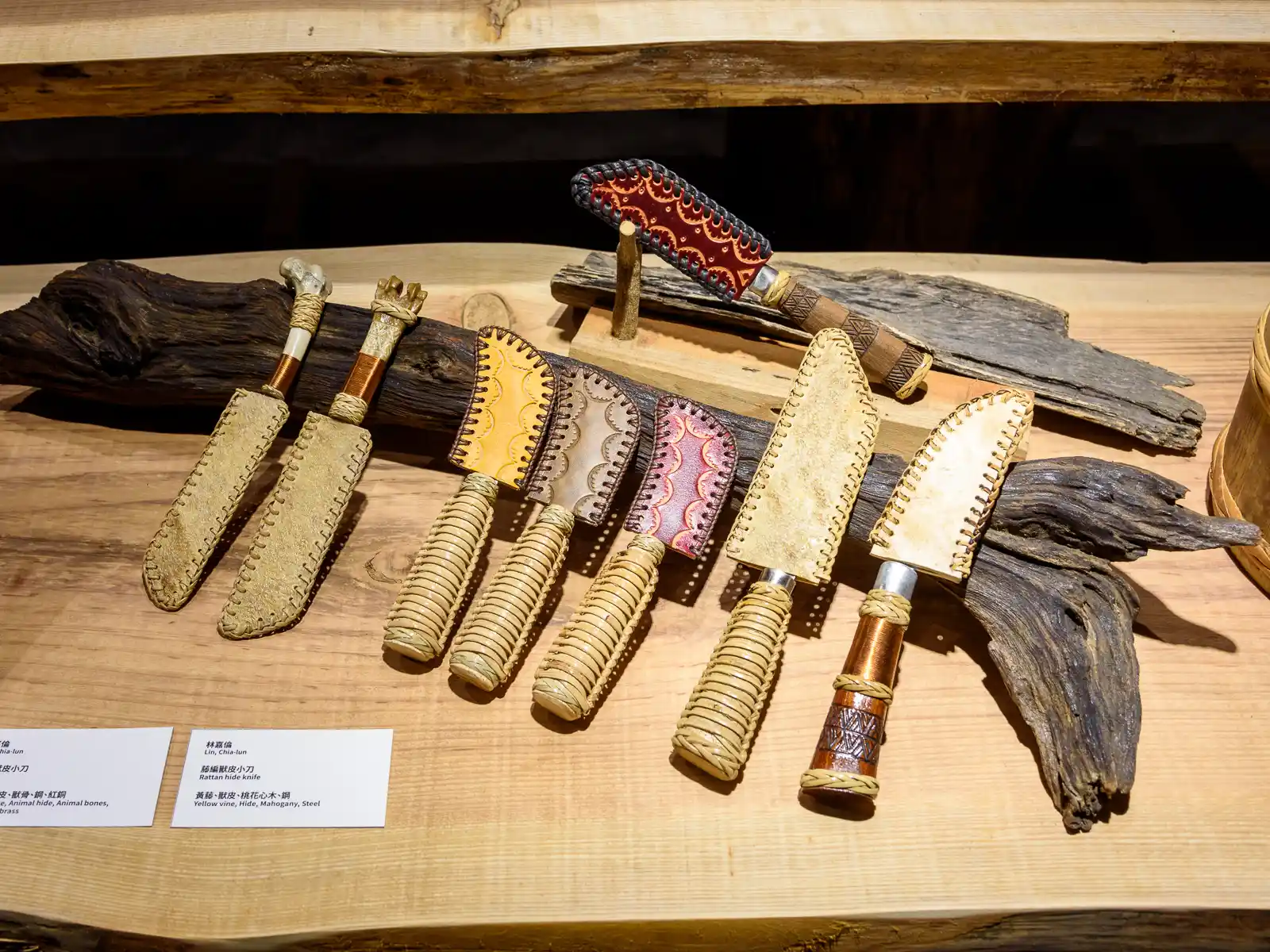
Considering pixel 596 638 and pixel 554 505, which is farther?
pixel 554 505

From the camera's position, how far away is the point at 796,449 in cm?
→ 152

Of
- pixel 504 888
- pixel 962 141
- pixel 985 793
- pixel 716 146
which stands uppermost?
pixel 962 141

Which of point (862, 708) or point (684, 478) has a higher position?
point (684, 478)

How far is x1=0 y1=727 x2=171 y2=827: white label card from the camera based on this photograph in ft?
4.75

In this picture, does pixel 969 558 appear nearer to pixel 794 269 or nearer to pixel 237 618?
pixel 794 269

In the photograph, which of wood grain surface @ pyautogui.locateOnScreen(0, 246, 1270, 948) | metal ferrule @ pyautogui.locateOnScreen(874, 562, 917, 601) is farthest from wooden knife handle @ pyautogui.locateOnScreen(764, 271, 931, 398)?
metal ferrule @ pyautogui.locateOnScreen(874, 562, 917, 601)

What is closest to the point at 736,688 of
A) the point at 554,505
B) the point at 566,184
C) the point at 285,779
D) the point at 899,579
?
the point at 899,579

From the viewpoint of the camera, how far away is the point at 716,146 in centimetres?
268

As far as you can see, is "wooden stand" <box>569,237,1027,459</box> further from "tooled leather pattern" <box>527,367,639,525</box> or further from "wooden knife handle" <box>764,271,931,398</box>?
"tooled leather pattern" <box>527,367,639,525</box>

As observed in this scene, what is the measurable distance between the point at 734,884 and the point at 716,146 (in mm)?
1861

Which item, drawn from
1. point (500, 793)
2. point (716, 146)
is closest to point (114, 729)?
point (500, 793)

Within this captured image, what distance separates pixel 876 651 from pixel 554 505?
484 millimetres

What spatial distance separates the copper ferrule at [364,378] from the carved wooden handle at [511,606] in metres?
0.37

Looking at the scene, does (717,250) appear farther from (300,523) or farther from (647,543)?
(300,523)
